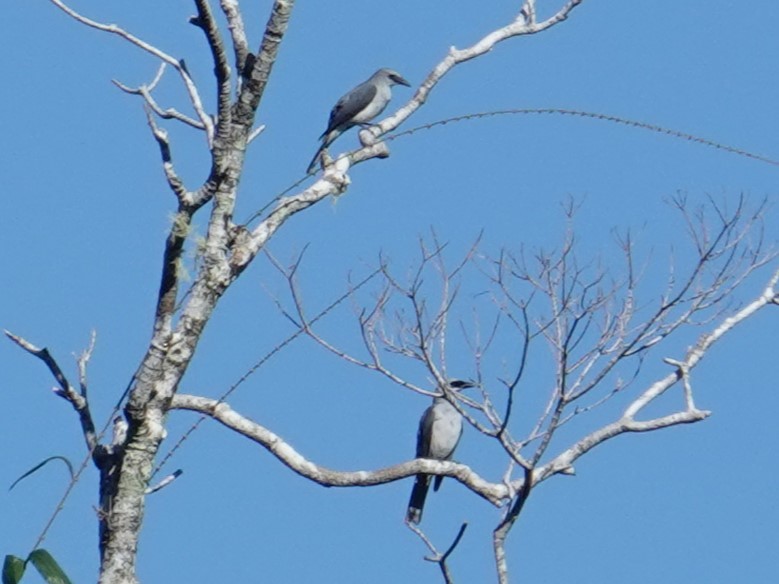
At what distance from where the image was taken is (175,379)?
15.5ft

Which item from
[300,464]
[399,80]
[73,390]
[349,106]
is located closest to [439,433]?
[349,106]

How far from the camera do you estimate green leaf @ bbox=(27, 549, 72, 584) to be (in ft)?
11.5

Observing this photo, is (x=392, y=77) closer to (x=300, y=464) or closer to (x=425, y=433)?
(x=425, y=433)

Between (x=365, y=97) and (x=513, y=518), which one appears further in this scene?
(x=365, y=97)

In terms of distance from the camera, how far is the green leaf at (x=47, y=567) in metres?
3.50

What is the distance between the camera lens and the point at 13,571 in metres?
3.62

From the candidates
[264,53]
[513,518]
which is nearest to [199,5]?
[264,53]

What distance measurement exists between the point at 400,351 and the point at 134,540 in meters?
1.98

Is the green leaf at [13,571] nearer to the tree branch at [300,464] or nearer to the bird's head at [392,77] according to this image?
the tree branch at [300,464]

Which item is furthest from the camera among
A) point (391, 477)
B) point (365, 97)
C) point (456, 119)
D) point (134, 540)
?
point (365, 97)

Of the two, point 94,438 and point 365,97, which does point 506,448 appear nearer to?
point 94,438

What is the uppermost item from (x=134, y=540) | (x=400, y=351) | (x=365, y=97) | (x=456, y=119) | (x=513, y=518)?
(x=365, y=97)

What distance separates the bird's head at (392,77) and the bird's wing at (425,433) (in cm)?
352

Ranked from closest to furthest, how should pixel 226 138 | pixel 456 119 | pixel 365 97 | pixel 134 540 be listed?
pixel 134 540 < pixel 226 138 < pixel 456 119 < pixel 365 97
